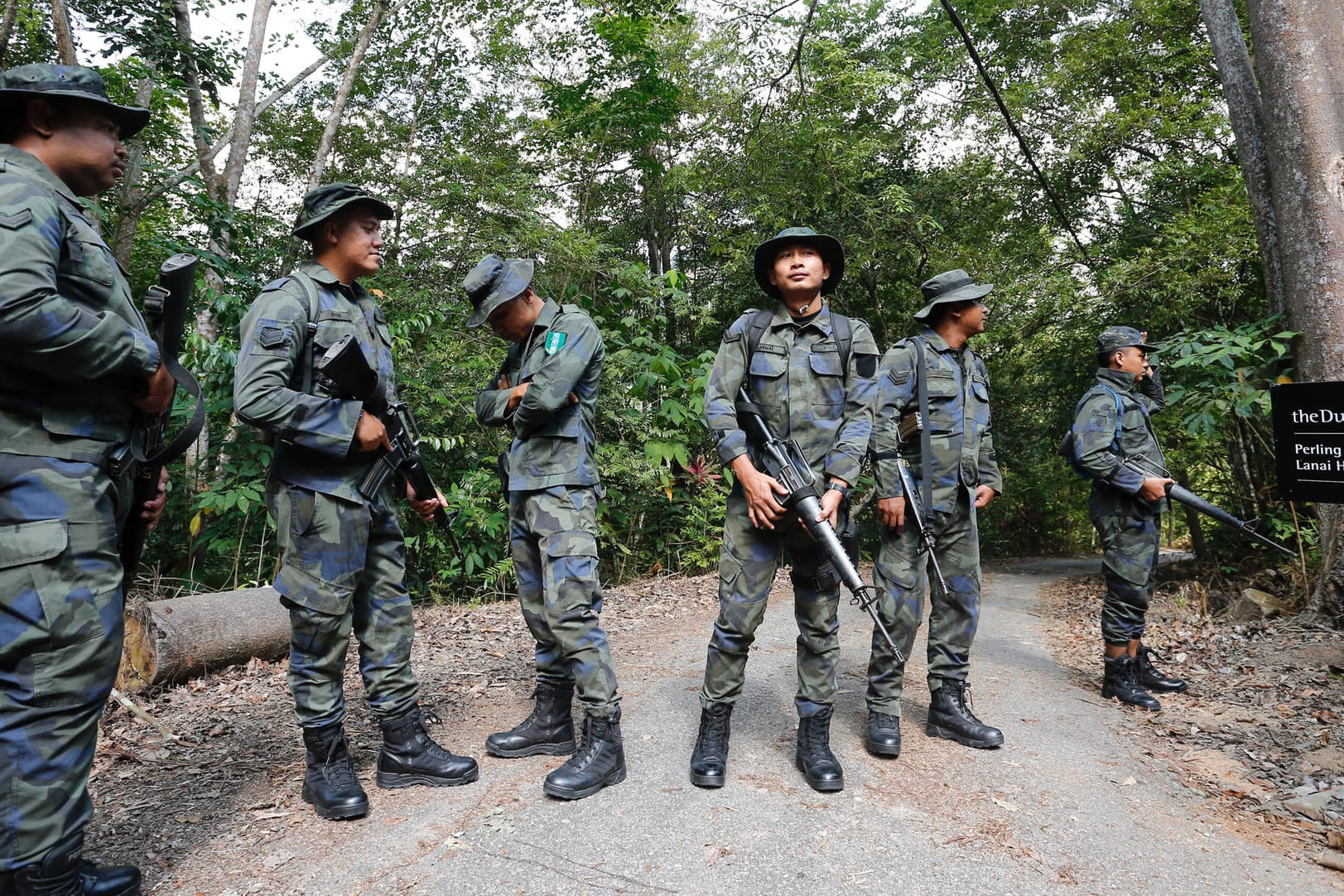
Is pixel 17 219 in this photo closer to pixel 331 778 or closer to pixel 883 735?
pixel 331 778

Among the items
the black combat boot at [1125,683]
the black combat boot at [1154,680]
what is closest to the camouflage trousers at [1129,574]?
the black combat boot at [1125,683]

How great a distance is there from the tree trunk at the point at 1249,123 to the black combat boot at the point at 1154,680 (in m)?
3.37

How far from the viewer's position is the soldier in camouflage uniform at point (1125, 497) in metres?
4.57

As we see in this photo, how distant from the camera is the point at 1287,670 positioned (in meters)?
4.82

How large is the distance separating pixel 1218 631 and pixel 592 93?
36.3 feet

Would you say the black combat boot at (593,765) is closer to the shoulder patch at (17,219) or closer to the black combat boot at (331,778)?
the black combat boot at (331,778)

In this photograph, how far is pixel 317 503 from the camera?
285 centimetres

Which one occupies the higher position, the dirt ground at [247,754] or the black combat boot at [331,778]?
the black combat boot at [331,778]

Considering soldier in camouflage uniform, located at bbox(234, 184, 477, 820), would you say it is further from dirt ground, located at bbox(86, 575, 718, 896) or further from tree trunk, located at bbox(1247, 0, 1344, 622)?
tree trunk, located at bbox(1247, 0, 1344, 622)

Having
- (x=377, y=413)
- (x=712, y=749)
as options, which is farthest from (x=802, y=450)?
(x=377, y=413)

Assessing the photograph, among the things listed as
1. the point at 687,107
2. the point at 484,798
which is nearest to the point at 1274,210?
the point at 484,798

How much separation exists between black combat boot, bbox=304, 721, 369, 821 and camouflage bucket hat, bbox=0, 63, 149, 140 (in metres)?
2.31

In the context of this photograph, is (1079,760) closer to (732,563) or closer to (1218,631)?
(732,563)

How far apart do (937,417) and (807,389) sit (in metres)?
1.08
